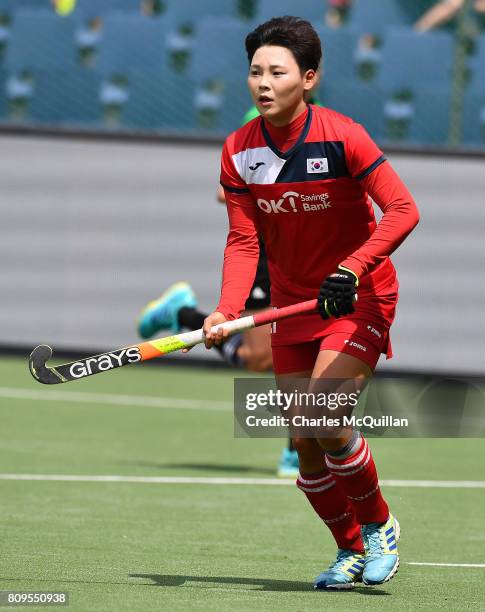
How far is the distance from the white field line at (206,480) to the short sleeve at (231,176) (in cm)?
281

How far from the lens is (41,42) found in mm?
13383

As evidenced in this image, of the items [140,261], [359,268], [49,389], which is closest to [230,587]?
[359,268]

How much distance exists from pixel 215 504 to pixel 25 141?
673cm

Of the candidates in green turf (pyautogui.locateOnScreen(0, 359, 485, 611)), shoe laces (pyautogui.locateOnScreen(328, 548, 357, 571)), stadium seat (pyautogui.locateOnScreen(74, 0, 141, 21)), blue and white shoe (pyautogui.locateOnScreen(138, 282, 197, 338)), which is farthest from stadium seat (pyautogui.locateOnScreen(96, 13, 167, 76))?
shoe laces (pyautogui.locateOnScreen(328, 548, 357, 571))

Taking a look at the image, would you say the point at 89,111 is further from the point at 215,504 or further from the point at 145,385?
the point at 215,504

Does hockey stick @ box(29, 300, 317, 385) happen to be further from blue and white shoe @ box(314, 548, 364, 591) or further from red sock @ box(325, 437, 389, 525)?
Answer: blue and white shoe @ box(314, 548, 364, 591)

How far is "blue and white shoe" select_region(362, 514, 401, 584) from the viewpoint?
5.11m

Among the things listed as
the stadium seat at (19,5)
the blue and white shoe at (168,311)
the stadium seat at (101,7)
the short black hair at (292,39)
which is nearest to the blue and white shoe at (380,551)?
the short black hair at (292,39)

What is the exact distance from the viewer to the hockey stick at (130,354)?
5.00m

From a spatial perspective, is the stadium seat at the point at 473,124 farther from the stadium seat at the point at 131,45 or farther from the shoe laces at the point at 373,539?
the shoe laces at the point at 373,539

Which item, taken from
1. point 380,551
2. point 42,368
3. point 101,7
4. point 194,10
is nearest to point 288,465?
point 380,551

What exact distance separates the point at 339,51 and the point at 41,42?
2.86 metres

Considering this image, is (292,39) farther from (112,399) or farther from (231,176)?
(112,399)

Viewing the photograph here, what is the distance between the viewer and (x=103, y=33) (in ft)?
43.8
